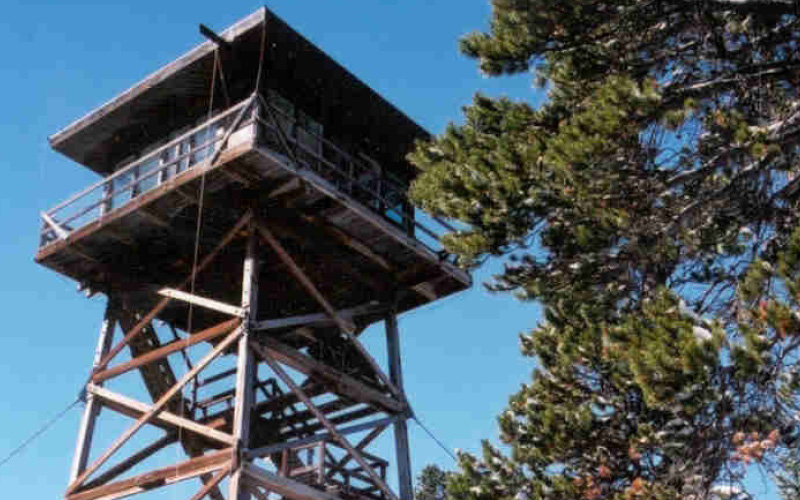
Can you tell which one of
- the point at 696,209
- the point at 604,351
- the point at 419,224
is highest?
the point at 419,224

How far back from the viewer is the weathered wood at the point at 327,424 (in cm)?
1388

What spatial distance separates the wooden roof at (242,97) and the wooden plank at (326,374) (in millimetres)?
4853

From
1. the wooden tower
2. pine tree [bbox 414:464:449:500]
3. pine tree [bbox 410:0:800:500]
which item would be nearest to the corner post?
the wooden tower

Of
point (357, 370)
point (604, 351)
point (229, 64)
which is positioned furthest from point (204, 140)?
point (604, 351)

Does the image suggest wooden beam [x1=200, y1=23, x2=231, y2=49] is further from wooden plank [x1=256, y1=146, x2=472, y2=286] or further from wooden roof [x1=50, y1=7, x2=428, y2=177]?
wooden plank [x1=256, y1=146, x2=472, y2=286]

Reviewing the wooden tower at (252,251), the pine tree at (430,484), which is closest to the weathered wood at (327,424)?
the wooden tower at (252,251)

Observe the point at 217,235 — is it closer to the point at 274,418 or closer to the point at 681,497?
the point at 274,418

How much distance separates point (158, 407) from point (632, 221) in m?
8.83

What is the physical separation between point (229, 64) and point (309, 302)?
5.20 metres

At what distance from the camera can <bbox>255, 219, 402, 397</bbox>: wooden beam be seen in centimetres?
1498

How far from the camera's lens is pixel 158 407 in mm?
14133

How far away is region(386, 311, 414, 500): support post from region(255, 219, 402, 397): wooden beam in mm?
545

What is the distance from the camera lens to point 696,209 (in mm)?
8695

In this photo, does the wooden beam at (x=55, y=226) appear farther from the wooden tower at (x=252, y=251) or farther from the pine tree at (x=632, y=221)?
the pine tree at (x=632, y=221)
